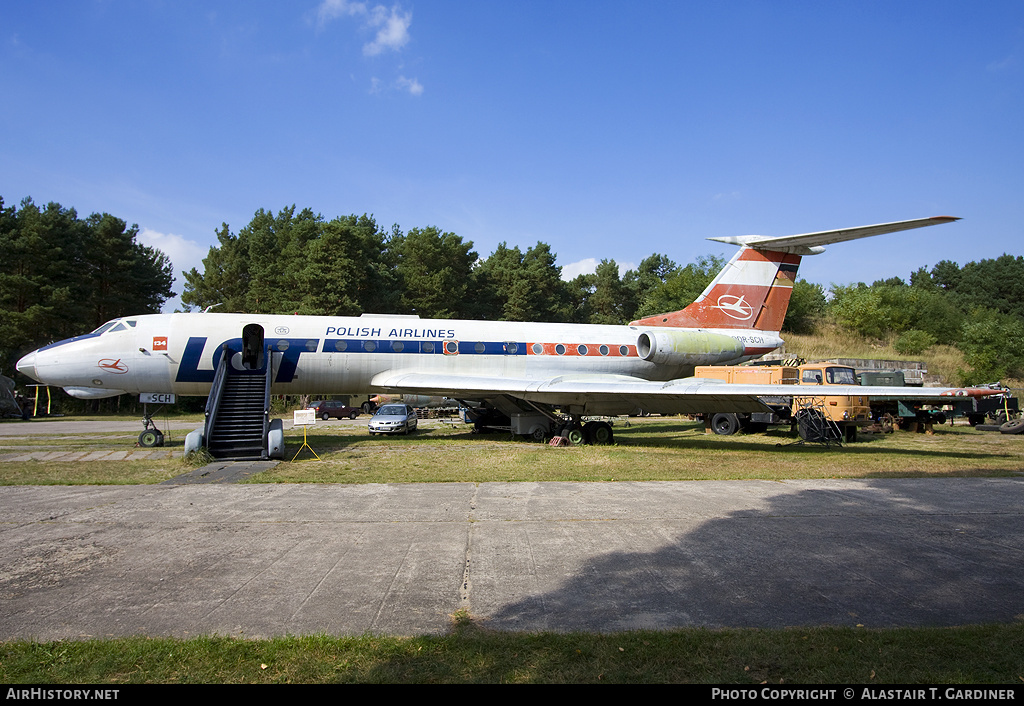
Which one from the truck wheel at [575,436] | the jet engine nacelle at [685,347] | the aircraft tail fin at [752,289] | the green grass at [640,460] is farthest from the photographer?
the aircraft tail fin at [752,289]

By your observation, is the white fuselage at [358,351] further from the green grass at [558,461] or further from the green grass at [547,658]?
the green grass at [547,658]

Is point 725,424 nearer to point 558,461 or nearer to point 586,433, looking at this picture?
point 586,433

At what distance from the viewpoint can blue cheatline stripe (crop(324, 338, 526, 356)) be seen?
17.3 m

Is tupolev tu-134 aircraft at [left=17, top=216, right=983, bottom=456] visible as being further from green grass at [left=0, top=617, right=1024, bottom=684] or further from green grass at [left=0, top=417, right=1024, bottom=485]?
green grass at [left=0, top=617, right=1024, bottom=684]

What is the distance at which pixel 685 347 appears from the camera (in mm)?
19234

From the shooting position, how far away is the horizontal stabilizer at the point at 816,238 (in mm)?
14438

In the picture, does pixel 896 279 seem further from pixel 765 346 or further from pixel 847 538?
pixel 847 538

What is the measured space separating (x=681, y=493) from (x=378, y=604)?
5916 mm

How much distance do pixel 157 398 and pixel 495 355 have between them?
31.7 feet

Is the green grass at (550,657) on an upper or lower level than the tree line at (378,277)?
lower

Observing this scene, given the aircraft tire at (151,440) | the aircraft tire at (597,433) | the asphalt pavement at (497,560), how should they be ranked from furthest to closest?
the aircraft tire at (597,433)
the aircraft tire at (151,440)
the asphalt pavement at (497,560)

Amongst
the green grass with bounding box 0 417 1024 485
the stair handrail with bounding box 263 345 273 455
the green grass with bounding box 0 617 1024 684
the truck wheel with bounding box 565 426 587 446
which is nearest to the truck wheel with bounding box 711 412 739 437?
the green grass with bounding box 0 417 1024 485

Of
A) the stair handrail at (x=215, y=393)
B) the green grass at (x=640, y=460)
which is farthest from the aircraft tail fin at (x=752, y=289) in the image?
the stair handrail at (x=215, y=393)

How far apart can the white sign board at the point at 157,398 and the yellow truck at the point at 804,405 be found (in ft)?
53.1
